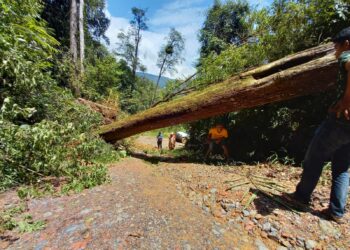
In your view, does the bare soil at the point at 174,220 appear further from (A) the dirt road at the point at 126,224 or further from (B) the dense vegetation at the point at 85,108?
(B) the dense vegetation at the point at 85,108

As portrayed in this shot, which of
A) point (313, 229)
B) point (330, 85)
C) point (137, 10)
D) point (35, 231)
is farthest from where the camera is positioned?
point (137, 10)

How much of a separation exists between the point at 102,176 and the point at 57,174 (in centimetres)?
59

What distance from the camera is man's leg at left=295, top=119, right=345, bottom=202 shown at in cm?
217

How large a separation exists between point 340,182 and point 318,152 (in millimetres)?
325

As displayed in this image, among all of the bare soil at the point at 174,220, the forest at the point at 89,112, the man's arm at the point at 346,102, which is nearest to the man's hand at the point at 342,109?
the man's arm at the point at 346,102

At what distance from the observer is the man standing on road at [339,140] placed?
2072 millimetres

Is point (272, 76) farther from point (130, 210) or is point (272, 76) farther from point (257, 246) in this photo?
point (130, 210)

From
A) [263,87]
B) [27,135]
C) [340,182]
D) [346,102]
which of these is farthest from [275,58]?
[27,135]

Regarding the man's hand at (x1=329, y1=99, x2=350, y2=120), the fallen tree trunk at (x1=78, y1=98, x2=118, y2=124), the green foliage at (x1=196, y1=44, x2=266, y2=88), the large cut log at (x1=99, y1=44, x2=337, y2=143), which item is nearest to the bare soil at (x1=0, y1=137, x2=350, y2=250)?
the man's hand at (x1=329, y1=99, x2=350, y2=120)

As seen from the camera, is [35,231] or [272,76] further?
[272,76]

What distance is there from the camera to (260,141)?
16.8 feet

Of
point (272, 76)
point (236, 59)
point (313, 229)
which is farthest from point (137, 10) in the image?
point (313, 229)

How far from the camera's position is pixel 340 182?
7.11ft

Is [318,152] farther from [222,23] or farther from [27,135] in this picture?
[222,23]
